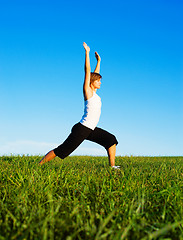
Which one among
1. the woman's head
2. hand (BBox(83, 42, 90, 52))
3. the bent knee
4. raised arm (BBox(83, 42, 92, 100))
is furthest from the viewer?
the bent knee

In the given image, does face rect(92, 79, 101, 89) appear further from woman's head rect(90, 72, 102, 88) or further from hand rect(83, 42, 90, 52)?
hand rect(83, 42, 90, 52)

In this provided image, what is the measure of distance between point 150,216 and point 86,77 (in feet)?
11.2

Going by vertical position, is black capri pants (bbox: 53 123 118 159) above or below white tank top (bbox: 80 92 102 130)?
below

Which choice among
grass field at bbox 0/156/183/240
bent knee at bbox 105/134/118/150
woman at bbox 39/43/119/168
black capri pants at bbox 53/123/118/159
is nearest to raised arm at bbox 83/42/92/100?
woman at bbox 39/43/119/168

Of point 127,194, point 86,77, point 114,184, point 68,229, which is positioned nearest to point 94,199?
point 127,194

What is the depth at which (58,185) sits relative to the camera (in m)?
3.53

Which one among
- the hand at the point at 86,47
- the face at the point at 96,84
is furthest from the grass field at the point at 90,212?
the hand at the point at 86,47

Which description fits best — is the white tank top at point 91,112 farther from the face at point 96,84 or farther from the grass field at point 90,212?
the grass field at point 90,212

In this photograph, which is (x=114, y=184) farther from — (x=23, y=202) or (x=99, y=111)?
(x=99, y=111)

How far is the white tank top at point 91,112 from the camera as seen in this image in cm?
554

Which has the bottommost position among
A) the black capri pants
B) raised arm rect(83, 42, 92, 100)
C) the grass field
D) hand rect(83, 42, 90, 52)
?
the grass field

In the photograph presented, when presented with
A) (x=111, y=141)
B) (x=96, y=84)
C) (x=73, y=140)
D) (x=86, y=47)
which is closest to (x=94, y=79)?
(x=96, y=84)

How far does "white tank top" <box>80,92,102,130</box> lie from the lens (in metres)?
5.54

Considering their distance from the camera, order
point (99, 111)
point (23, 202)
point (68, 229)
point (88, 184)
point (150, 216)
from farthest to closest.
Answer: point (99, 111) < point (88, 184) < point (23, 202) < point (150, 216) < point (68, 229)
